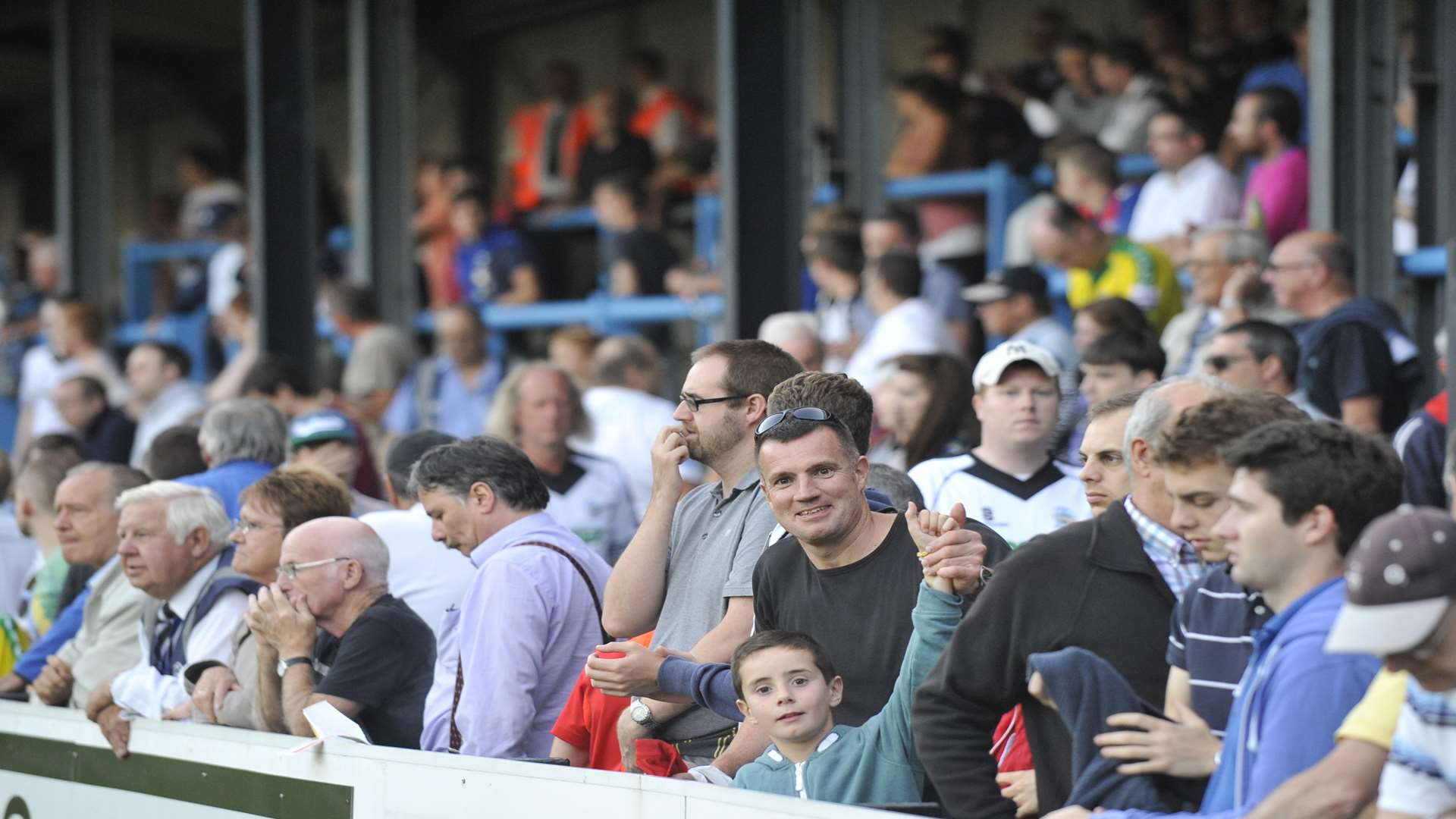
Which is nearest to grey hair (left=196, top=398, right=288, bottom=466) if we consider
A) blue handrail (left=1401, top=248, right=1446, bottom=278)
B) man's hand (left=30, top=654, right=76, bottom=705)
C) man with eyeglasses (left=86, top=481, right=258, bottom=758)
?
man with eyeglasses (left=86, top=481, right=258, bottom=758)

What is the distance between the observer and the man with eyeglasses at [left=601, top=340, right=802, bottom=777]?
4.12 metres

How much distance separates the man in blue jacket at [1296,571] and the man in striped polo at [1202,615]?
0.13 meters

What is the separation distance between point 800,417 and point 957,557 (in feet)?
2.00

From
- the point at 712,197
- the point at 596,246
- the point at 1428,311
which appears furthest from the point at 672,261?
the point at 1428,311

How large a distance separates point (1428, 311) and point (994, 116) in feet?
9.83

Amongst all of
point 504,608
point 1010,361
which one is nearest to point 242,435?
point 504,608

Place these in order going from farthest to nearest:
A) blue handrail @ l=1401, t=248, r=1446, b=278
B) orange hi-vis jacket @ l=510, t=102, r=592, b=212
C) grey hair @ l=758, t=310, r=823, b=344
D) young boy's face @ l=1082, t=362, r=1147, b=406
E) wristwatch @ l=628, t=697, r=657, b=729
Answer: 1. orange hi-vis jacket @ l=510, t=102, r=592, b=212
2. blue handrail @ l=1401, t=248, r=1446, b=278
3. grey hair @ l=758, t=310, r=823, b=344
4. young boy's face @ l=1082, t=362, r=1147, b=406
5. wristwatch @ l=628, t=697, r=657, b=729

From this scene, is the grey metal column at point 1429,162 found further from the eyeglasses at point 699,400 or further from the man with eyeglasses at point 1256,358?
the eyeglasses at point 699,400

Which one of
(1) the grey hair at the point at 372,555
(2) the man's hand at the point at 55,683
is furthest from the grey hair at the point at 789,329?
(2) the man's hand at the point at 55,683

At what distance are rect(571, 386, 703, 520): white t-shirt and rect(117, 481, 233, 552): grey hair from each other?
2.22 m

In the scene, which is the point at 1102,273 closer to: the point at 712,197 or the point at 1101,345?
the point at 1101,345

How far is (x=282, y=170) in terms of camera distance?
34.9 feet

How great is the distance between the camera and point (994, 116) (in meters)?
10.0

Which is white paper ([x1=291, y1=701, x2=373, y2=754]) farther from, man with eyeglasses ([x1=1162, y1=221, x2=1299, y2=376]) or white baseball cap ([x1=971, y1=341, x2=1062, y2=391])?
man with eyeglasses ([x1=1162, y1=221, x2=1299, y2=376])
